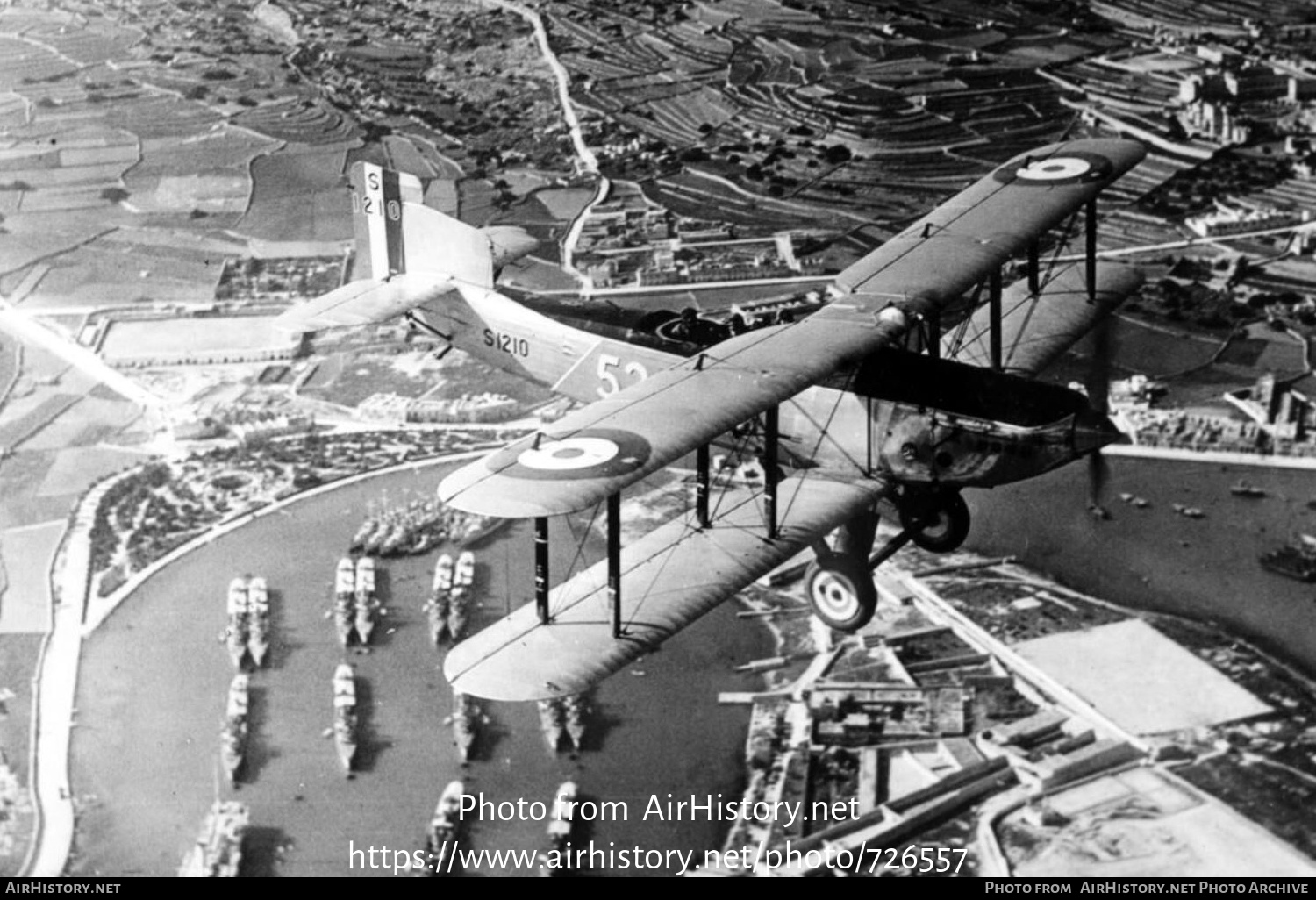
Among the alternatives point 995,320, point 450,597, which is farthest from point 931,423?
point 450,597

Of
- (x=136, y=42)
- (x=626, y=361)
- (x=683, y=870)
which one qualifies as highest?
(x=136, y=42)

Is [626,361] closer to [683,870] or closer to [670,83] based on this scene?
[683,870]

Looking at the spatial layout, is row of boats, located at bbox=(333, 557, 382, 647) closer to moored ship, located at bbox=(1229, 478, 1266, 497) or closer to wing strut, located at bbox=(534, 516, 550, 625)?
wing strut, located at bbox=(534, 516, 550, 625)

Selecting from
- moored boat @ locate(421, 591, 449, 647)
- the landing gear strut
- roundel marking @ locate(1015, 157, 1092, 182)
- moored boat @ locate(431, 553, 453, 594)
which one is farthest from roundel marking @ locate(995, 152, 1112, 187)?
moored boat @ locate(421, 591, 449, 647)

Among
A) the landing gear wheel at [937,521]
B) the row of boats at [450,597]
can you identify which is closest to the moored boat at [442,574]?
the row of boats at [450,597]

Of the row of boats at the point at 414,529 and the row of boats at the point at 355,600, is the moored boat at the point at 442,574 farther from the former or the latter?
the row of boats at the point at 355,600

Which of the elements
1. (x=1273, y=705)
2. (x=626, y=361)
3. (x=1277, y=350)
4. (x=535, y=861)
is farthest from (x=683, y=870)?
(x=1277, y=350)

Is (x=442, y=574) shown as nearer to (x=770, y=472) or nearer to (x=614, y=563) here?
(x=770, y=472)
